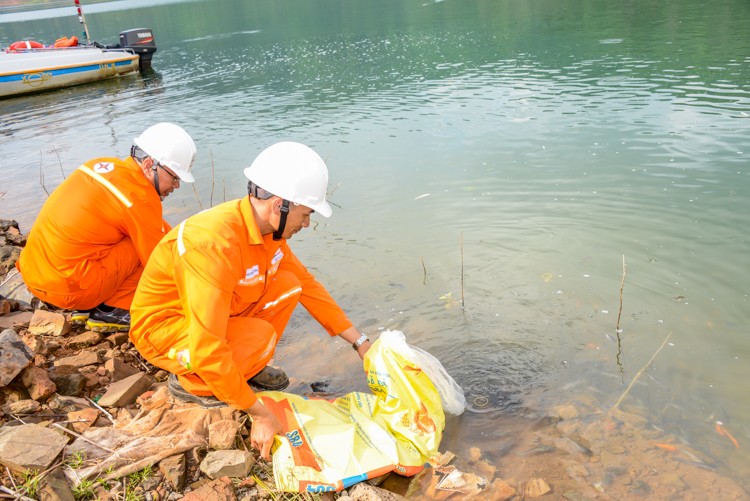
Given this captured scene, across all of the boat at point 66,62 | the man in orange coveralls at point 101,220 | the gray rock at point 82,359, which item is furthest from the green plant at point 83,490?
the boat at point 66,62

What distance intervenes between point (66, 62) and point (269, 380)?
1792 cm

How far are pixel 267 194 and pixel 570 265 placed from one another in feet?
11.3

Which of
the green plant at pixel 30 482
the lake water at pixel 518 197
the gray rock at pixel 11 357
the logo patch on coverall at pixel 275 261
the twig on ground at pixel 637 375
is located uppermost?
the logo patch on coverall at pixel 275 261

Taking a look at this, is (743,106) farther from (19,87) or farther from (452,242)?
(19,87)

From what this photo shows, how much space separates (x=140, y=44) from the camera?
65.8 ft

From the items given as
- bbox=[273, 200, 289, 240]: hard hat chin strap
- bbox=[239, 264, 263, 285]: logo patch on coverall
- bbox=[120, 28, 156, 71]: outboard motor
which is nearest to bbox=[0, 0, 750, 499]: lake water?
bbox=[239, 264, 263, 285]: logo patch on coverall

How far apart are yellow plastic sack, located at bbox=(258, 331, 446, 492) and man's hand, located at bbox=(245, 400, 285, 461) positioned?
50mm

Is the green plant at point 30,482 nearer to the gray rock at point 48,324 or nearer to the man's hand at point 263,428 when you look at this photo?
the man's hand at point 263,428

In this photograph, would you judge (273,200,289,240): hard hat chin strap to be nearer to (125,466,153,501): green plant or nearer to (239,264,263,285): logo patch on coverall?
(239,264,263,285): logo patch on coverall

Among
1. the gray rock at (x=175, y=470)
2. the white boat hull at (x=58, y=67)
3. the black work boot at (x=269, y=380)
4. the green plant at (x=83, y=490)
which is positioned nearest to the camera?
the green plant at (x=83, y=490)

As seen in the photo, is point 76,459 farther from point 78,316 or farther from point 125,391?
point 78,316

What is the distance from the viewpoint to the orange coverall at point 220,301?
2568 mm

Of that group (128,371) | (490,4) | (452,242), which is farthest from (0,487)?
(490,4)

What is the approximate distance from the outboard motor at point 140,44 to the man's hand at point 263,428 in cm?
2011
